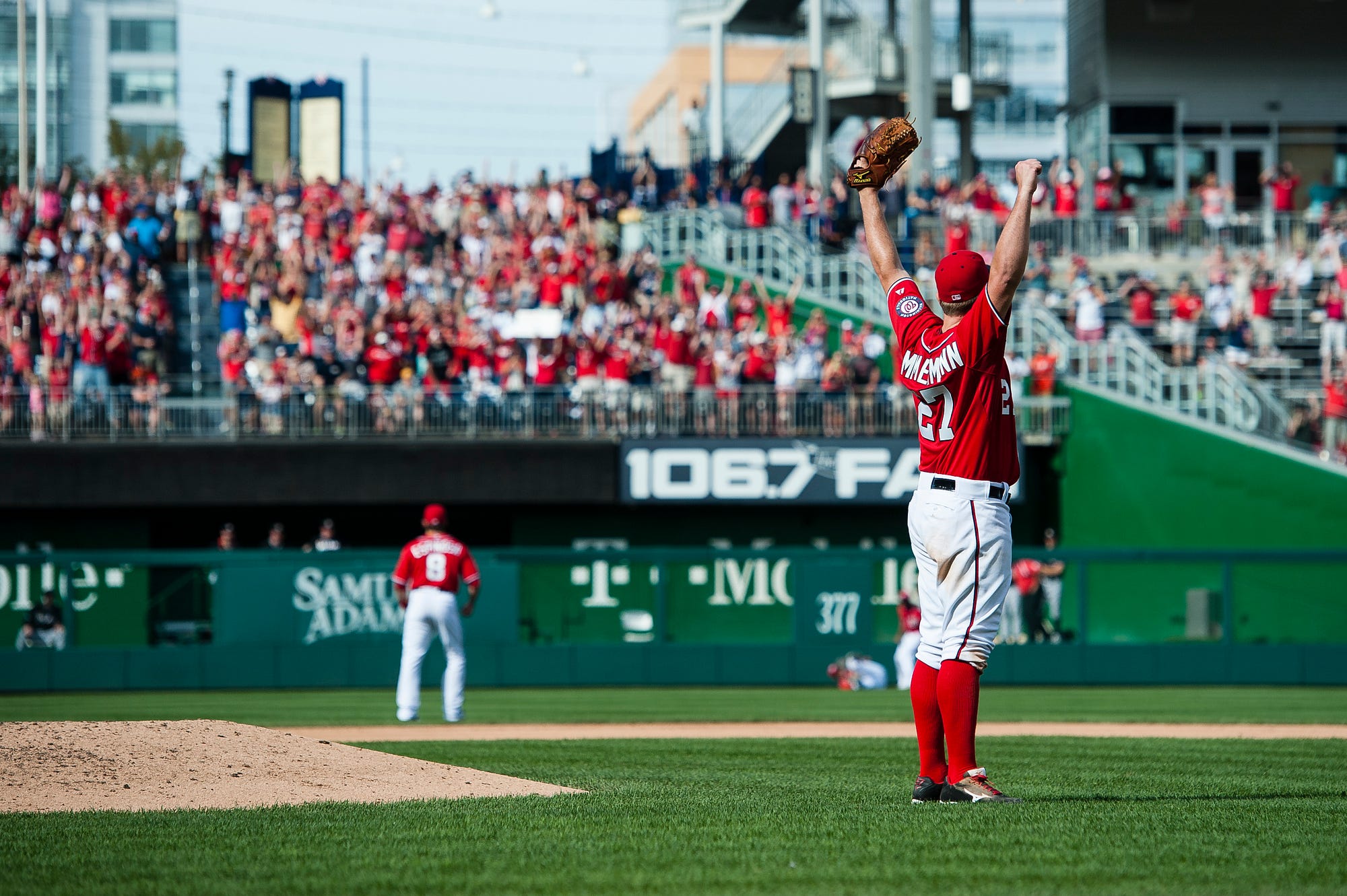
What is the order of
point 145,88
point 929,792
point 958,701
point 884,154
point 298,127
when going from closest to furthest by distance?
point 958,701 → point 929,792 → point 884,154 → point 298,127 → point 145,88

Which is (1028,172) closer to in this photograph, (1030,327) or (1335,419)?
(1335,419)

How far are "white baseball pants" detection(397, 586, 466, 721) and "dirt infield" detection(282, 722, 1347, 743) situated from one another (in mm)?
293

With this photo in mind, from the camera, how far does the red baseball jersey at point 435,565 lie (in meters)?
14.8

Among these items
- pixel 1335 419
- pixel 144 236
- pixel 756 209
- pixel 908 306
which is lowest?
pixel 1335 419

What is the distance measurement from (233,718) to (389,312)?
10999mm

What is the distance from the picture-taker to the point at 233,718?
15.4 meters

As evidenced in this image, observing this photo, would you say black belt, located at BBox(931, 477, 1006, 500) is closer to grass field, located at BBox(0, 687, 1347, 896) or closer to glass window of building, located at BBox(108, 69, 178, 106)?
grass field, located at BBox(0, 687, 1347, 896)

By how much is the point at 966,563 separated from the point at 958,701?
55 cm

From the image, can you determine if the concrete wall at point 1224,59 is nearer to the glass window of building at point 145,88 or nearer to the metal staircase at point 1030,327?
the metal staircase at point 1030,327

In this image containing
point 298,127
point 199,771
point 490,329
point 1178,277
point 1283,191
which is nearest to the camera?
point 199,771

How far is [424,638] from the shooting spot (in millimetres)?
14773

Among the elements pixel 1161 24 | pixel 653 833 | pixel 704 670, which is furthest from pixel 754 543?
pixel 653 833

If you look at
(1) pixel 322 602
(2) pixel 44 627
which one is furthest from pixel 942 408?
(2) pixel 44 627

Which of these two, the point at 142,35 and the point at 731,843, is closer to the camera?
the point at 731,843
